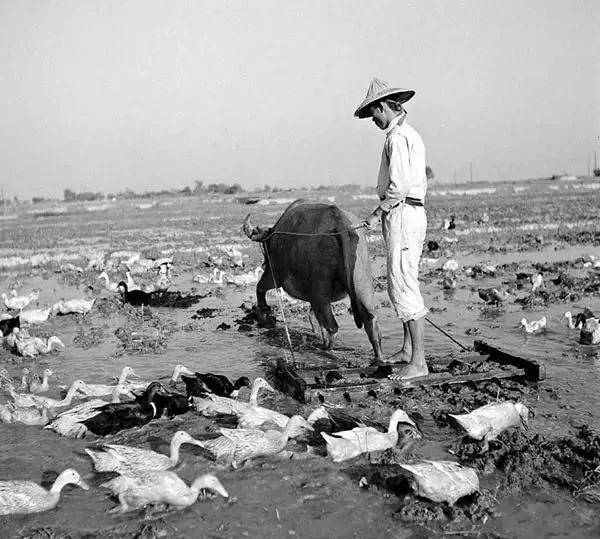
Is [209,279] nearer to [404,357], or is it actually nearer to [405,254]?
[404,357]

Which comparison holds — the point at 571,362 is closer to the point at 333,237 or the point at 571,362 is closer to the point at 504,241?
the point at 333,237

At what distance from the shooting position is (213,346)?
8.90 m

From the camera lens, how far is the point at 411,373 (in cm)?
630

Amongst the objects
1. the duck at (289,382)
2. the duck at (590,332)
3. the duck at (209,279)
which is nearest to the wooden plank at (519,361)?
the duck at (590,332)

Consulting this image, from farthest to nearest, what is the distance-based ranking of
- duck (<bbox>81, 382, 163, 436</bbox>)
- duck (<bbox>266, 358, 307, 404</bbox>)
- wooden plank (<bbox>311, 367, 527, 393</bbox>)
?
duck (<bbox>266, 358, 307, 404</bbox>) < wooden plank (<bbox>311, 367, 527, 393</bbox>) < duck (<bbox>81, 382, 163, 436</bbox>)

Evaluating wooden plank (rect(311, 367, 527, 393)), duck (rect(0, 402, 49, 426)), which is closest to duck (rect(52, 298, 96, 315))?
duck (rect(0, 402, 49, 426))

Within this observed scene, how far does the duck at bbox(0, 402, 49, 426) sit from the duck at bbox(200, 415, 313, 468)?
1.92 m

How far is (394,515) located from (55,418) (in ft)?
11.8

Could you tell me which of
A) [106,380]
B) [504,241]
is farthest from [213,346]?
[504,241]

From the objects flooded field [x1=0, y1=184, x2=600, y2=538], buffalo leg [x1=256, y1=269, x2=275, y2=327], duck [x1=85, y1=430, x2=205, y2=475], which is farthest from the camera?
buffalo leg [x1=256, y1=269, x2=275, y2=327]

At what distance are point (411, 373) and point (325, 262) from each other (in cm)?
199

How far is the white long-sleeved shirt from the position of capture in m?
6.16

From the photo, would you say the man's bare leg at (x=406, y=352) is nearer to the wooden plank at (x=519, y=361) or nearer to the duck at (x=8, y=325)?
the wooden plank at (x=519, y=361)

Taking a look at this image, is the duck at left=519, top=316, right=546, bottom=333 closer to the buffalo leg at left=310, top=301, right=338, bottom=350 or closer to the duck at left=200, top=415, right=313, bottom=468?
the buffalo leg at left=310, top=301, right=338, bottom=350
